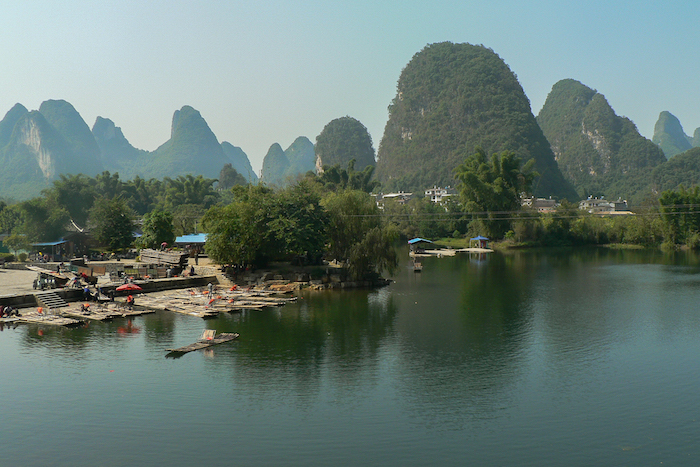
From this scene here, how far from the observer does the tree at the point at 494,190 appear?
87938mm

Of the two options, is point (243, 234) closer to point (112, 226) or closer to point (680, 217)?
point (112, 226)

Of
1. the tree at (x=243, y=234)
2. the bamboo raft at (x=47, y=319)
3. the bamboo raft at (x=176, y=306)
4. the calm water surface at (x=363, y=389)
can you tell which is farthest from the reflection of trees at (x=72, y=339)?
the tree at (x=243, y=234)

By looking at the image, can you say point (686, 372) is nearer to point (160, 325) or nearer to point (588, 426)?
point (588, 426)

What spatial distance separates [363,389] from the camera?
772 inches

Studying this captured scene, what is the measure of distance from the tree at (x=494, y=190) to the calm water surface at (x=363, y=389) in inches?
2181

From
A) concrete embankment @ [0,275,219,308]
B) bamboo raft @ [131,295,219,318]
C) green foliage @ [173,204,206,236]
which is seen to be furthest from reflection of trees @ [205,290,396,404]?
green foliage @ [173,204,206,236]

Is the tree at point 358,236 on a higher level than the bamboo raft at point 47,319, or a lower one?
higher

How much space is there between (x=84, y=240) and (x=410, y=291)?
115ft

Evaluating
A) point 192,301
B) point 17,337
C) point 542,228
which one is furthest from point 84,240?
point 542,228

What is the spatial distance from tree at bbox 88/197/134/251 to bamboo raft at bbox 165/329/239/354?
1233 inches

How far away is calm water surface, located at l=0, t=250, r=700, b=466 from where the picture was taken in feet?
49.5

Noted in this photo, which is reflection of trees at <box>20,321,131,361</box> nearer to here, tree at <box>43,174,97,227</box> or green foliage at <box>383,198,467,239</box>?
tree at <box>43,174,97,227</box>

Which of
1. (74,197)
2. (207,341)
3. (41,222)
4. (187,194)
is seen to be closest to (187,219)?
(74,197)

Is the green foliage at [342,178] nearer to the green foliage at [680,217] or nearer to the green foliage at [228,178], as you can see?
the green foliage at [680,217]
